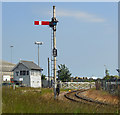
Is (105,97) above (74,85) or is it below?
below

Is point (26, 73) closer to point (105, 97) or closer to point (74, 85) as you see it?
point (74, 85)

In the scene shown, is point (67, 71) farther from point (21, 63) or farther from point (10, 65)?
point (21, 63)

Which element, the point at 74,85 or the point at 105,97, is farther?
the point at 74,85

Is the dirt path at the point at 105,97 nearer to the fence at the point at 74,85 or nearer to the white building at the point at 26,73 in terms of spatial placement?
the fence at the point at 74,85

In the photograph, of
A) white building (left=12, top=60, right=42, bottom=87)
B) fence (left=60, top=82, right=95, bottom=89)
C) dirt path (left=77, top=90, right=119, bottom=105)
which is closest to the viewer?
dirt path (left=77, top=90, right=119, bottom=105)

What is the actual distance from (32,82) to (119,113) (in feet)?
178

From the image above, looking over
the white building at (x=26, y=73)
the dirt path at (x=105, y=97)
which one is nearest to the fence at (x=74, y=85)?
the white building at (x=26, y=73)

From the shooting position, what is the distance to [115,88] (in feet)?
87.8

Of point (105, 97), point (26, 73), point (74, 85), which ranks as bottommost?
point (105, 97)

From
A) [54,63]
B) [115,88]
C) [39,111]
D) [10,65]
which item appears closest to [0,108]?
[39,111]

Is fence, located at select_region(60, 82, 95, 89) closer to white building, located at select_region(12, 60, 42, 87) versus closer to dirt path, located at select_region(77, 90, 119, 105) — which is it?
white building, located at select_region(12, 60, 42, 87)

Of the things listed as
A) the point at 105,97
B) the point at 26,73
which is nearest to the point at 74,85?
the point at 26,73

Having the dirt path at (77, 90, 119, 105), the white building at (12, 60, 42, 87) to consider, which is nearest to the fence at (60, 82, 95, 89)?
the white building at (12, 60, 42, 87)

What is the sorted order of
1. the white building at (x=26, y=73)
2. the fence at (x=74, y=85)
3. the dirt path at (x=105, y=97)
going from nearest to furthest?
1. the dirt path at (x=105, y=97)
2. the fence at (x=74, y=85)
3. the white building at (x=26, y=73)
